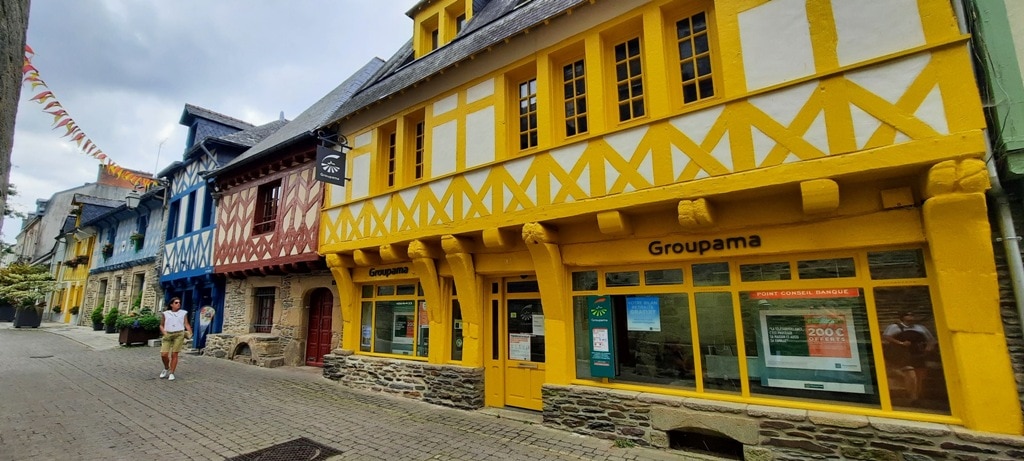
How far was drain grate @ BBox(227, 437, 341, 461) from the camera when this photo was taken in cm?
451

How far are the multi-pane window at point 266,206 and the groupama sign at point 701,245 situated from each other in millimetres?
9809

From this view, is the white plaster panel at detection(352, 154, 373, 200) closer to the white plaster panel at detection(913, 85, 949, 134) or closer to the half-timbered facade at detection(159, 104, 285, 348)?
the half-timbered facade at detection(159, 104, 285, 348)

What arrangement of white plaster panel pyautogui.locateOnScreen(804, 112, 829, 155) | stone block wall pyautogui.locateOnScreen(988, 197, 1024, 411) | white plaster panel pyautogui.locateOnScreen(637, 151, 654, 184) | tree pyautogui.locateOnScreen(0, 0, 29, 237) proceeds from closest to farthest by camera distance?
1. tree pyautogui.locateOnScreen(0, 0, 29, 237)
2. stone block wall pyautogui.locateOnScreen(988, 197, 1024, 411)
3. white plaster panel pyautogui.locateOnScreen(804, 112, 829, 155)
4. white plaster panel pyautogui.locateOnScreen(637, 151, 654, 184)

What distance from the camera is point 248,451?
4691 millimetres

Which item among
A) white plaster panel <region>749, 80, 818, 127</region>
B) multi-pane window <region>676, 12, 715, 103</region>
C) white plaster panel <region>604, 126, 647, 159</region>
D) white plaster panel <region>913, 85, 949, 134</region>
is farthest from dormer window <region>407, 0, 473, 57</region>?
white plaster panel <region>913, 85, 949, 134</region>

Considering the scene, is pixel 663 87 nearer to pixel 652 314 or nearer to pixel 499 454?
pixel 652 314

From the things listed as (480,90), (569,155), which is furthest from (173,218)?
(569,155)

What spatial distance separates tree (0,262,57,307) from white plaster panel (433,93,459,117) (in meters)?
25.9

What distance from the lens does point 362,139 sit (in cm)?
864

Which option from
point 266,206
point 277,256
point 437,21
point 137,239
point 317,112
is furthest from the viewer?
point 137,239

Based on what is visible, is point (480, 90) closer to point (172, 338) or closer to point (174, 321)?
point (174, 321)

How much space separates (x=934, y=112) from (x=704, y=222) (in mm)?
1994

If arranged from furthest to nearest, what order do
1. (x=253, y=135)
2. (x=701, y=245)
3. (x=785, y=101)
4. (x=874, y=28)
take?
(x=253, y=135)
(x=701, y=245)
(x=785, y=101)
(x=874, y=28)

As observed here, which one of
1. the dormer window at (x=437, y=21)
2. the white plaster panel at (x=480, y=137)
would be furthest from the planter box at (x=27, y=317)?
the white plaster panel at (x=480, y=137)
